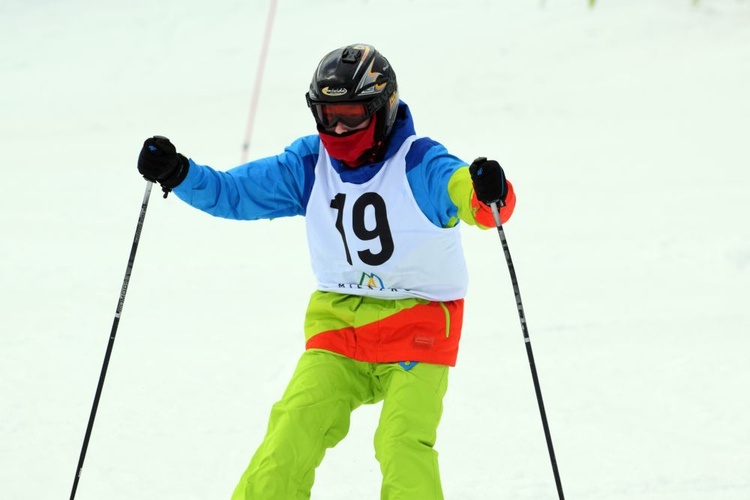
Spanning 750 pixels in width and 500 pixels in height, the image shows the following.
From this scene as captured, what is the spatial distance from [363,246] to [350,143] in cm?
35

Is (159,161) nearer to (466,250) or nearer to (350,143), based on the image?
(350,143)

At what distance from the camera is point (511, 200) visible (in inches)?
111

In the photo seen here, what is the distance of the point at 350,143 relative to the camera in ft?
9.57

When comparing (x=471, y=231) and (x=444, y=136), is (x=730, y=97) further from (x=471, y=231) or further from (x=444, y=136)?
(x=471, y=231)

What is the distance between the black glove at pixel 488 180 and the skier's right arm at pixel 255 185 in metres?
0.71

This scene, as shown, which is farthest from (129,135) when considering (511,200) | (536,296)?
(511,200)

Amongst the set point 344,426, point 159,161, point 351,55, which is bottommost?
point 344,426

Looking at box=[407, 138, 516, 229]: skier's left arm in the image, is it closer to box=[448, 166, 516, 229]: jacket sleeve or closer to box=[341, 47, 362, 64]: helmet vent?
box=[448, 166, 516, 229]: jacket sleeve

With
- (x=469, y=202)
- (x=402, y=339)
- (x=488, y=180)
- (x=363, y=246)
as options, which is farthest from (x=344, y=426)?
(x=488, y=180)

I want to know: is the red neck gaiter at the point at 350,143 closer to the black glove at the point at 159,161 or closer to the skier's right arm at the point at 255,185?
the skier's right arm at the point at 255,185

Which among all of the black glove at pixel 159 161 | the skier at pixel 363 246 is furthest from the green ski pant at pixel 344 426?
the black glove at pixel 159 161

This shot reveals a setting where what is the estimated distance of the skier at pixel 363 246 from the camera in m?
2.79

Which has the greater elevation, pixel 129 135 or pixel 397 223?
pixel 129 135

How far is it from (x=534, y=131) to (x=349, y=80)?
5.25 meters
